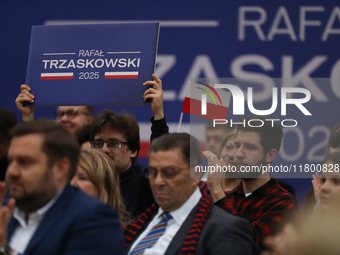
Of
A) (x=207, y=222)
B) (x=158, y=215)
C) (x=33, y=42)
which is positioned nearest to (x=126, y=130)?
(x=33, y=42)

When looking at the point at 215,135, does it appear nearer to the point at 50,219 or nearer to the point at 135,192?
the point at 135,192

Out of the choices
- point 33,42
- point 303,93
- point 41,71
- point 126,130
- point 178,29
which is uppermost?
point 178,29

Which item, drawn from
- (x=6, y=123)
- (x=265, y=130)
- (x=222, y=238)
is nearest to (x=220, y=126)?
(x=265, y=130)

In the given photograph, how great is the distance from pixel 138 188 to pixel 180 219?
1.07m

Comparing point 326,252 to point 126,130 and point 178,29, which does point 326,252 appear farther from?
point 178,29

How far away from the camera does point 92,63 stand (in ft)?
10.7

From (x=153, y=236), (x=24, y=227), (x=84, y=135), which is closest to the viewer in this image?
(x=24, y=227)

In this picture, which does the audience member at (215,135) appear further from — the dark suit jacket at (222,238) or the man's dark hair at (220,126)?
the dark suit jacket at (222,238)

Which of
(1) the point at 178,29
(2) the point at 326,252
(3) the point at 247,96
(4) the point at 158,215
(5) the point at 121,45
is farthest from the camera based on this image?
(1) the point at 178,29

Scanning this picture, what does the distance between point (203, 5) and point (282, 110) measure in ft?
5.66

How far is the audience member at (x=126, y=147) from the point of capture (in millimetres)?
3186

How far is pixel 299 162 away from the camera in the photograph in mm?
4426

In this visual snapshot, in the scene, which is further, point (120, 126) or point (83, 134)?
point (83, 134)

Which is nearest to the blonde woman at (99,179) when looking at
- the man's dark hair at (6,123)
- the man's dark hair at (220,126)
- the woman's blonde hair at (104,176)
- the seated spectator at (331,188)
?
the woman's blonde hair at (104,176)
